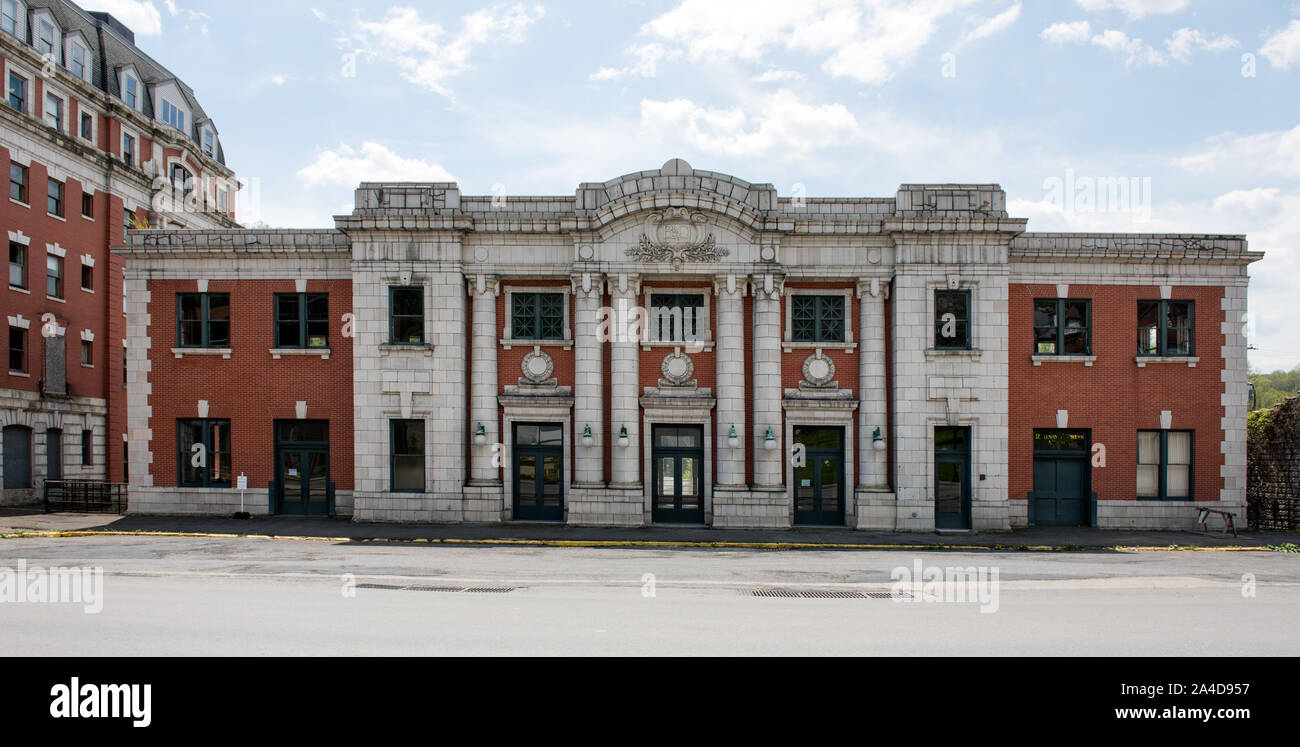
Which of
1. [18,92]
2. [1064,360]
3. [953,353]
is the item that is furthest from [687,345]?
[18,92]

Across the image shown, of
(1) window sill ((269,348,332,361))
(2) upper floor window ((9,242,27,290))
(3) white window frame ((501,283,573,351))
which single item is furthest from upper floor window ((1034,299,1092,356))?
(2) upper floor window ((9,242,27,290))

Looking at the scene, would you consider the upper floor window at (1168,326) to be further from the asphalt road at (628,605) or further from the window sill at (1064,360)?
the asphalt road at (628,605)

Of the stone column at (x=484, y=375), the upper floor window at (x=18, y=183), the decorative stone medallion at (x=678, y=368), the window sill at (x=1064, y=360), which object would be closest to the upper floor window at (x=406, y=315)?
the stone column at (x=484, y=375)

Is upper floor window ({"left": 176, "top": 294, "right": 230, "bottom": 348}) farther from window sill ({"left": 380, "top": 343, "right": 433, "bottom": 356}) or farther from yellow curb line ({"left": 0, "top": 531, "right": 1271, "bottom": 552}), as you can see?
yellow curb line ({"left": 0, "top": 531, "right": 1271, "bottom": 552})

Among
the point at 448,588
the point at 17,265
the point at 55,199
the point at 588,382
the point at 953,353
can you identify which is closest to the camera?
the point at 448,588

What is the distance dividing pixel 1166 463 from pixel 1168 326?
3.98 meters

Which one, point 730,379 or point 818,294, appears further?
point 818,294

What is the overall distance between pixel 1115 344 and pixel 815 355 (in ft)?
28.8

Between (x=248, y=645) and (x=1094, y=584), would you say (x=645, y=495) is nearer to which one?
(x=1094, y=584)

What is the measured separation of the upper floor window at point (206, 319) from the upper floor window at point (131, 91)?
74.3 ft

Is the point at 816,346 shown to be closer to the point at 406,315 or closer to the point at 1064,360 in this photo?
the point at 1064,360

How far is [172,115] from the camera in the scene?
43375 mm

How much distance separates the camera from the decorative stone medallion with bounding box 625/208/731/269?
2153cm

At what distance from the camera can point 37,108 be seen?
32500 millimetres
